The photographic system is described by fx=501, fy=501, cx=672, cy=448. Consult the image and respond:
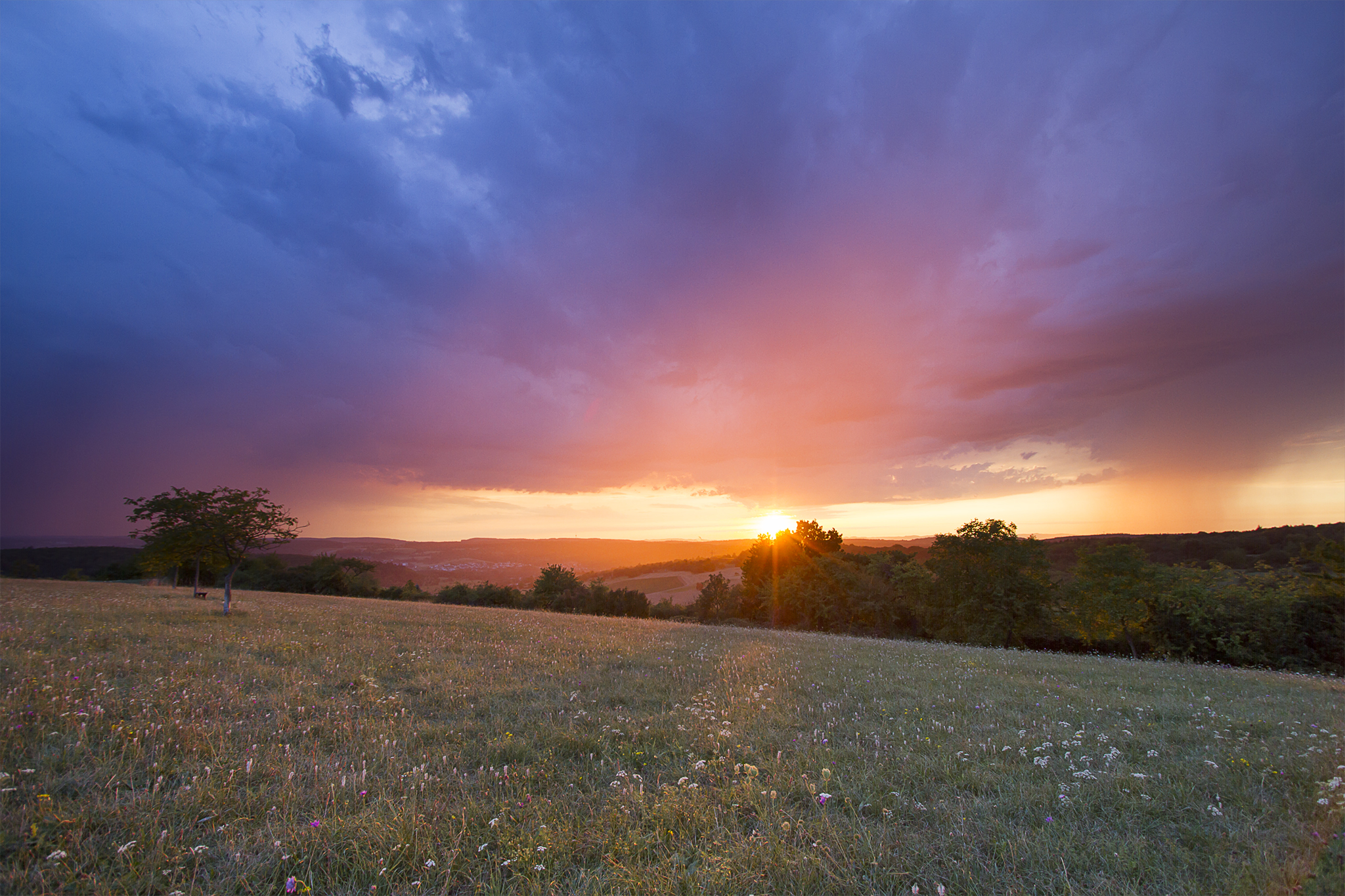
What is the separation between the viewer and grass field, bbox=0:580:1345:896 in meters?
3.60

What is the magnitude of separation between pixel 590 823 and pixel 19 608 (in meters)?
26.1

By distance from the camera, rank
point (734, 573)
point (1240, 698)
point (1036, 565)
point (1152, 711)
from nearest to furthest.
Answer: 1. point (1152, 711)
2. point (1240, 698)
3. point (1036, 565)
4. point (734, 573)

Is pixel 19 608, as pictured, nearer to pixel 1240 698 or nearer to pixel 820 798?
pixel 820 798

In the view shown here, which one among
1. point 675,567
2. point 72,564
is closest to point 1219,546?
point 675,567

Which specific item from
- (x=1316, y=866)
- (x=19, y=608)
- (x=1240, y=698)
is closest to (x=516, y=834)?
(x=1316, y=866)

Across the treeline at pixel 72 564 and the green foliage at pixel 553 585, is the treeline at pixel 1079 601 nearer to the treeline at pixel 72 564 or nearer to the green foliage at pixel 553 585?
the green foliage at pixel 553 585

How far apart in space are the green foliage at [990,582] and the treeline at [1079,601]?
0.09 metres

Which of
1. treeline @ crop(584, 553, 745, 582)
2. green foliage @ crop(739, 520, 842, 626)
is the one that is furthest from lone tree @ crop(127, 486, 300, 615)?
treeline @ crop(584, 553, 745, 582)

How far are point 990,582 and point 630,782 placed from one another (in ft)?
164

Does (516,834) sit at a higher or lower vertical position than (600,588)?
higher

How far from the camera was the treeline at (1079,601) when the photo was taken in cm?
3319

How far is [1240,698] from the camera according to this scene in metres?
10.6

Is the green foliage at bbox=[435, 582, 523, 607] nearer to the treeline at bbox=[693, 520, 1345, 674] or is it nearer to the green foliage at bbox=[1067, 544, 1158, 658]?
the treeline at bbox=[693, 520, 1345, 674]

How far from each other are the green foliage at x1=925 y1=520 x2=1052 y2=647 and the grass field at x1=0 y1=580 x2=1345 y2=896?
3742 cm
